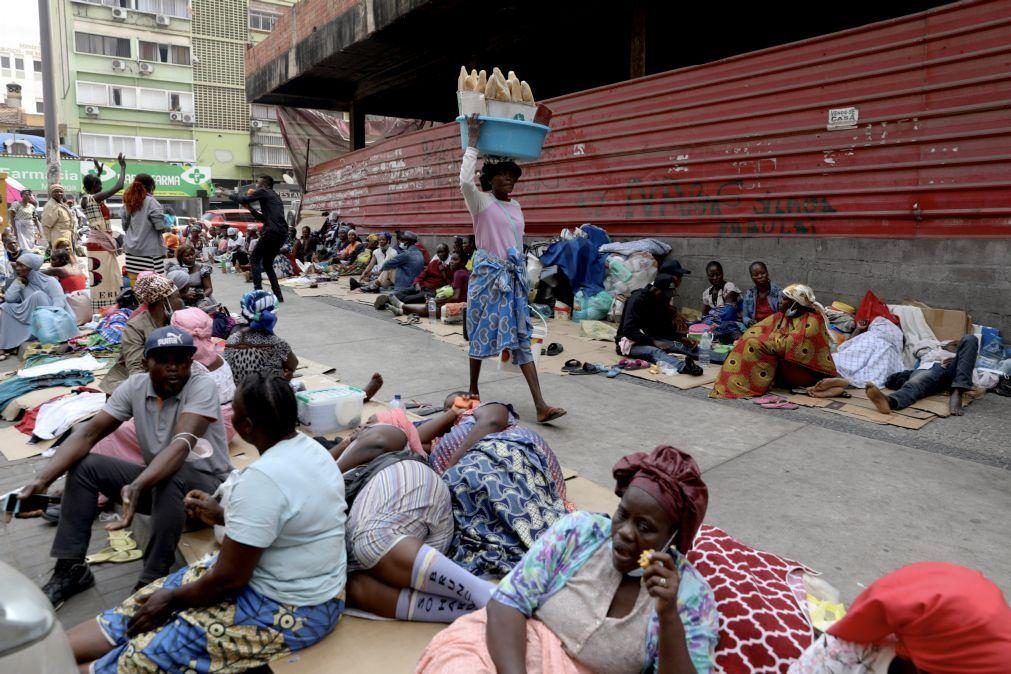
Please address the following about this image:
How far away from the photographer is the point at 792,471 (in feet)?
13.2

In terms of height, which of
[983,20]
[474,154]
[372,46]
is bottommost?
[474,154]

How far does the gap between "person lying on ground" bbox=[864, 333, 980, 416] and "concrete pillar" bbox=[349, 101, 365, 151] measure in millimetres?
16028

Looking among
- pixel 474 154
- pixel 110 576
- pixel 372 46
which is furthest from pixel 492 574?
pixel 372 46

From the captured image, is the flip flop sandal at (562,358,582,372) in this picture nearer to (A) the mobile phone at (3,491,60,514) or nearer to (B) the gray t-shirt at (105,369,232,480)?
(B) the gray t-shirt at (105,369,232,480)

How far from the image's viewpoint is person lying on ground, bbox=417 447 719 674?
1.83m

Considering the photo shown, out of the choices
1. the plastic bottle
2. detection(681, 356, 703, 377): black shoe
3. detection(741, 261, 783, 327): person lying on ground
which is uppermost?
detection(741, 261, 783, 327): person lying on ground

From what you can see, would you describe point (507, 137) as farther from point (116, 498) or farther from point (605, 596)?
point (605, 596)

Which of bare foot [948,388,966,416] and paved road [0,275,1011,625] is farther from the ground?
bare foot [948,388,966,416]

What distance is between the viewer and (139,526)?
3395 millimetres

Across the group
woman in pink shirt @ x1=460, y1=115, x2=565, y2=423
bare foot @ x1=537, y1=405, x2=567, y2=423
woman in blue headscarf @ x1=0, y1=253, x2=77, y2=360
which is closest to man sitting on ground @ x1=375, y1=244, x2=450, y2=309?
woman in blue headscarf @ x1=0, y1=253, x2=77, y2=360

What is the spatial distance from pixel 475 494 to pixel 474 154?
2.47 meters

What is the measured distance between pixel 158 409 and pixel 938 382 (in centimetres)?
544

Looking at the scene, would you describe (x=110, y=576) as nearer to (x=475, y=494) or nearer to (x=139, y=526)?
(x=139, y=526)

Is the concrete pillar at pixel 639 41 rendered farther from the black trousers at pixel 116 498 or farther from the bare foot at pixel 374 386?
the black trousers at pixel 116 498
